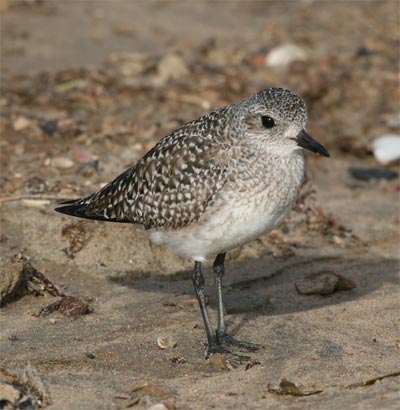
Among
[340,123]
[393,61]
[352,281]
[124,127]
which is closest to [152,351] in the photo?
[352,281]

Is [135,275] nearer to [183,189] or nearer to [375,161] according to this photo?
[183,189]

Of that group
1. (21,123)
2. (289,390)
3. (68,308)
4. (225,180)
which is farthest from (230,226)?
(21,123)

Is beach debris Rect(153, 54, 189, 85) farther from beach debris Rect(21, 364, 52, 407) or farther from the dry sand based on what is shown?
beach debris Rect(21, 364, 52, 407)

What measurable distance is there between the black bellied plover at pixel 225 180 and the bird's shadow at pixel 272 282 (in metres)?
0.71

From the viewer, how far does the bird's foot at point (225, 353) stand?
6.17 meters

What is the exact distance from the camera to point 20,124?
33.1ft

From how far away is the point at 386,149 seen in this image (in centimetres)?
1122

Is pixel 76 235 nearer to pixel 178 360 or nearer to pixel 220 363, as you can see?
pixel 178 360

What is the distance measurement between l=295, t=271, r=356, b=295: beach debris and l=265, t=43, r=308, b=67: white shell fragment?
21.3 feet

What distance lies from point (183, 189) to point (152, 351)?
48.2 inches

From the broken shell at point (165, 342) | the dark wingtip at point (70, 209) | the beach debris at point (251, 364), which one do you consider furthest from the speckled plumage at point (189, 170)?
the beach debris at point (251, 364)

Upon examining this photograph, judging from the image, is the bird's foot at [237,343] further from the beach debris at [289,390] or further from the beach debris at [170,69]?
the beach debris at [170,69]

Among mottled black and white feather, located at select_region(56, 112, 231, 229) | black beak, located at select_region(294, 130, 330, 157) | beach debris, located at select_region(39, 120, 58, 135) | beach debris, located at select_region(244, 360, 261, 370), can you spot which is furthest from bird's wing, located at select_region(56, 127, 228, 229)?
beach debris, located at select_region(39, 120, 58, 135)

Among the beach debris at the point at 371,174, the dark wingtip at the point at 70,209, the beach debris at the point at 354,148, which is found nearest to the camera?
the dark wingtip at the point at 70,209
